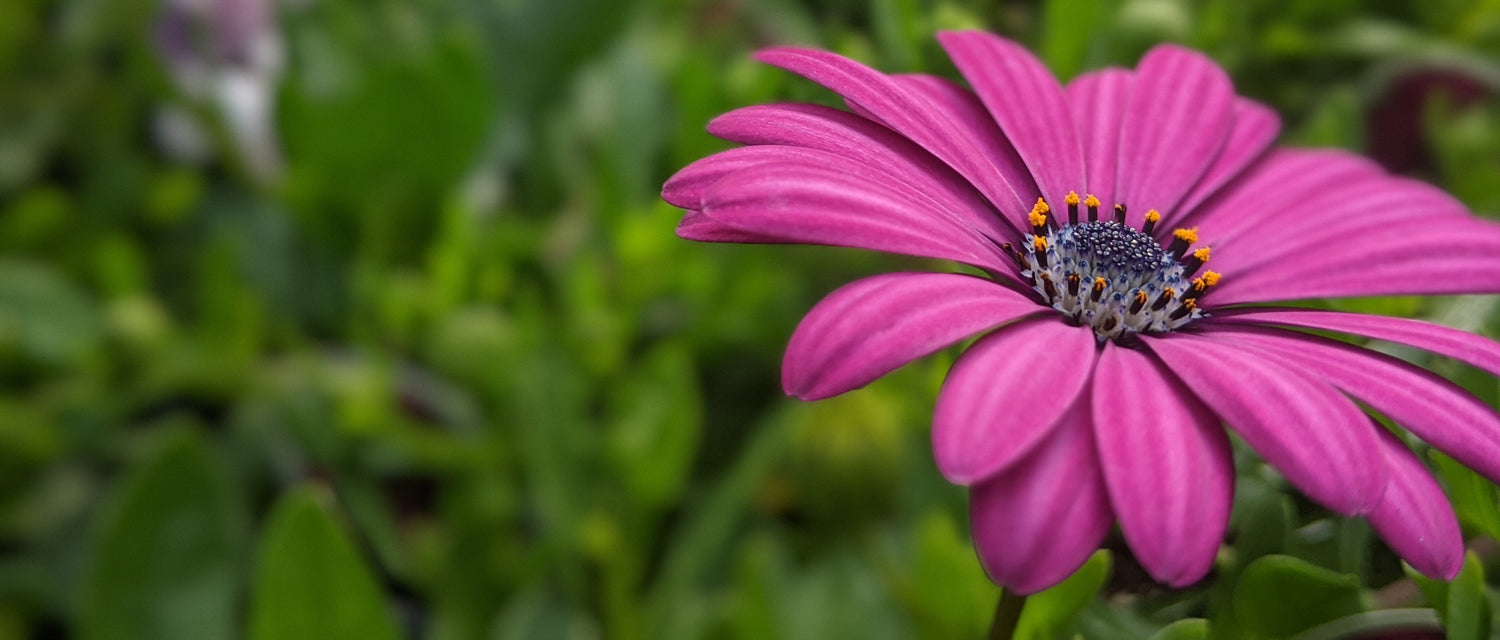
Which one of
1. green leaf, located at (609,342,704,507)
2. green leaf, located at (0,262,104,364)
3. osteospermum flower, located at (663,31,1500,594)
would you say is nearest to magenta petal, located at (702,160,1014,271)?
osteospermum flower, located at (663,31,1500,594)

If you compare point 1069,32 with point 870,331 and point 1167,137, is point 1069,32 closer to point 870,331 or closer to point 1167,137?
point 1167,137

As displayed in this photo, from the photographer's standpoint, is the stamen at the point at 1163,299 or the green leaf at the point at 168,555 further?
the green leaf at the point at 168,555

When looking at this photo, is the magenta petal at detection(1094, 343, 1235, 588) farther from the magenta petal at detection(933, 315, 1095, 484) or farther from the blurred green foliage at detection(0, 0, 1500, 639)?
the blurred green foliage at detection(0, 0, 1500, 639)

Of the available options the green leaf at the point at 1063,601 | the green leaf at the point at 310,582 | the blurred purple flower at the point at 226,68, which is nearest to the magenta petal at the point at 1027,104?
the green leaf at the point at 1063,601

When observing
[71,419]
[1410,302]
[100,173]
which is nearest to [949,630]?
[1410,302]

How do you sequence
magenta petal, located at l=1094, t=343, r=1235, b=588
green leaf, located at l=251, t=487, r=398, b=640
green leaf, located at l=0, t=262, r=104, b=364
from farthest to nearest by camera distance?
1. green leaf, located at l=0, t=262, r=104, b=364
2. green leaf, located at l=251, t=487, r=398, b=640
3. magenta petal, located at l=1094, t=343, r=1235, b=588

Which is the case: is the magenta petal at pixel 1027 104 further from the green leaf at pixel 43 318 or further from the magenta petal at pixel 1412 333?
the green leaf at pixel 43 318

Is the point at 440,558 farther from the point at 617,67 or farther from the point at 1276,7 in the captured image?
the point at 1276,7
